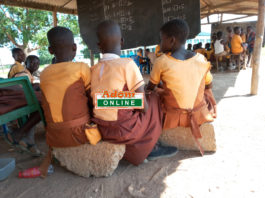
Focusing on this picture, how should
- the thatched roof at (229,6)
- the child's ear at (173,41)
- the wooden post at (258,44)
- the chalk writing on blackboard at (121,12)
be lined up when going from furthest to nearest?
the thatched roof at (229,6), the chalk writing on blackboard at (121,12), the wooden post at (258,44), the child's ear at (173,41)

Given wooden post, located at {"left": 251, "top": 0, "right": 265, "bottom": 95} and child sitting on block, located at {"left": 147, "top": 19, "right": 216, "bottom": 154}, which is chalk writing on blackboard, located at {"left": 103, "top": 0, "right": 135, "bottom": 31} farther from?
child sitting on block, located at {"left": 147, "top": 19, "right": 216, "bottom": 154}

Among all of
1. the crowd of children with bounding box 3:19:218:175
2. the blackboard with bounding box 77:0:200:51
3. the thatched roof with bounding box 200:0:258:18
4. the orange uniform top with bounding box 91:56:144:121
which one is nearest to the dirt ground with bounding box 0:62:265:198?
the crowd of children with bounding box 3:19:218:175

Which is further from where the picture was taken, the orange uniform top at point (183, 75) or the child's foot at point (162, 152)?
the child's foot at point (162, 152)

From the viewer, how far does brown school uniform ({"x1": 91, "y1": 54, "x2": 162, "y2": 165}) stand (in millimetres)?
1482

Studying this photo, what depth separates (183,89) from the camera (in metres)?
1.76

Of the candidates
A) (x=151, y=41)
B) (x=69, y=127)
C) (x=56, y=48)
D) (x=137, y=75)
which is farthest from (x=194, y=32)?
(x=69, y=127)

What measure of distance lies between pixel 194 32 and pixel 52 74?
286cm

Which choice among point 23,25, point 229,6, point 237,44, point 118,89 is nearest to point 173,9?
point 118,89

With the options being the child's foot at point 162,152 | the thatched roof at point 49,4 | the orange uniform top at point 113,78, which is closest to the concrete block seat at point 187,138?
the child's foot at point 162,152

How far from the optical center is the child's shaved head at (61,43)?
1609 millimetres

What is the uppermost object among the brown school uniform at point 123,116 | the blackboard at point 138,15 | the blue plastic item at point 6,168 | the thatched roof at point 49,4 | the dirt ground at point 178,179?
the thatched roof at point 49,4

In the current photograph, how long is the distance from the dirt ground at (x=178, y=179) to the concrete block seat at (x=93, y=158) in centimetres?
6

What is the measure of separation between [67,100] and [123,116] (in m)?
0.47

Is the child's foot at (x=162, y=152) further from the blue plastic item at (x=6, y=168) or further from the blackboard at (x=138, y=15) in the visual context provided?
the blackboard at (x=138, y=15)
